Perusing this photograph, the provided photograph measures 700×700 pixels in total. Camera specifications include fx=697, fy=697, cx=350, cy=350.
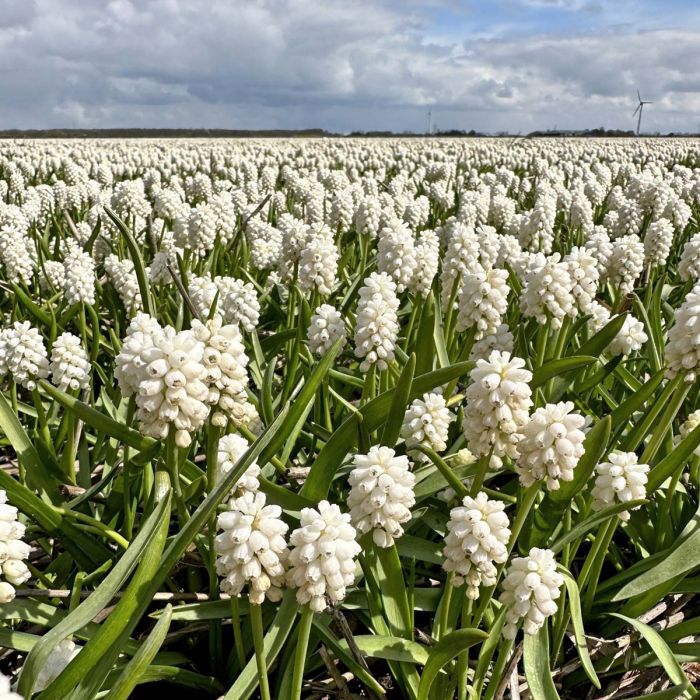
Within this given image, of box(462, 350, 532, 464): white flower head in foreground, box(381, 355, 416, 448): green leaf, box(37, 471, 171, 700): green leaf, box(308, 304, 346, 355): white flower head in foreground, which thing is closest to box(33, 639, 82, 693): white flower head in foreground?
box(37, 471, 171, 700): green leaf

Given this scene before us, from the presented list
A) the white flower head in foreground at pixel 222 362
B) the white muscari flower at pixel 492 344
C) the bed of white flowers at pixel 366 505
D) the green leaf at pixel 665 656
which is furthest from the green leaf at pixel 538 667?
the white muscari flower at pixel 492 344

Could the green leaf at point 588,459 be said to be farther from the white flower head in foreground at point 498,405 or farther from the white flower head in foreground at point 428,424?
the white flower head in foreground at point 428,424

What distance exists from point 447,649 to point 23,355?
259cm

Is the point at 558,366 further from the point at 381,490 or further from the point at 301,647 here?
the point at 301,647

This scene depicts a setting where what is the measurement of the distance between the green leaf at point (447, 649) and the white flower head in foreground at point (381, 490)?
356 mm

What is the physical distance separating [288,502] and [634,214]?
711cm

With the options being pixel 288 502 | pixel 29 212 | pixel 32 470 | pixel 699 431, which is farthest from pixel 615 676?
pixel 29 212

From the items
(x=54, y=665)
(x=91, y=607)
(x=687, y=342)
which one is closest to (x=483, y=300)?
(x=687, y=342)

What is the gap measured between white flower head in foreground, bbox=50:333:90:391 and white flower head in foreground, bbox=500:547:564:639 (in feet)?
7.94

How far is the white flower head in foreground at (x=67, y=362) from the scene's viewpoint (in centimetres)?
353

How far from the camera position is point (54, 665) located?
2.22 m

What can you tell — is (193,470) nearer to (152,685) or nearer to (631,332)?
(152,685)

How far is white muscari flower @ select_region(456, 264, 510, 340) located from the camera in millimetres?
3859

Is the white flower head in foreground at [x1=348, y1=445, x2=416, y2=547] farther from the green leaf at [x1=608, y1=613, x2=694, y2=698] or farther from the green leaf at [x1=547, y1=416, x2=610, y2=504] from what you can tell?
the green leaf at [x1=608, y1=613, x2=694, y2=698]
